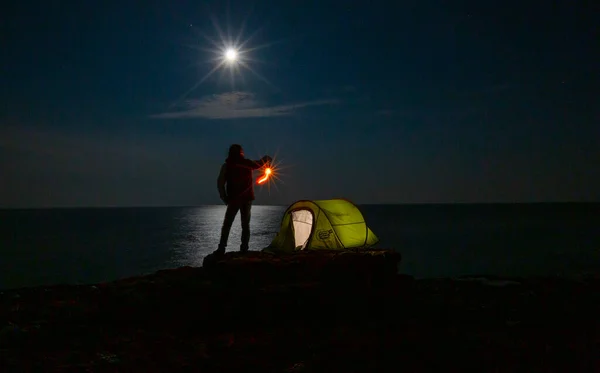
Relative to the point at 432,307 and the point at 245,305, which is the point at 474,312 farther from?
the point at 245,305

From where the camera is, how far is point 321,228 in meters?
16.3

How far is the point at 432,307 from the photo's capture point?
13.0 m

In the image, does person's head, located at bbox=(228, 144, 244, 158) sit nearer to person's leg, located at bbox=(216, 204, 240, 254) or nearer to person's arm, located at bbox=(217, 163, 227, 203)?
person's arm, located at bbox=(217, 163, 227, 203)

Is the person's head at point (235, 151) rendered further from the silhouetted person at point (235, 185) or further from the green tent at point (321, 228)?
the green tent at point (321, 228)

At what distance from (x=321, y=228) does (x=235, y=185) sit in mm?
4172

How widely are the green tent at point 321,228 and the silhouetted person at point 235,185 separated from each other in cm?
264

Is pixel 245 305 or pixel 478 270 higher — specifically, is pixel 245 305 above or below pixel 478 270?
above

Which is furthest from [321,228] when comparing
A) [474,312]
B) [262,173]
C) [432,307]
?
[474,312]

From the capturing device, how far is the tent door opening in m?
16.8

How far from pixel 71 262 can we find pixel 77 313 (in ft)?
221

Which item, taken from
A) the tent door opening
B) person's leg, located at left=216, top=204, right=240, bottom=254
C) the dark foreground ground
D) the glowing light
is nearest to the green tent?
the tent door opening

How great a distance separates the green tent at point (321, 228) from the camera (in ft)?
53.5

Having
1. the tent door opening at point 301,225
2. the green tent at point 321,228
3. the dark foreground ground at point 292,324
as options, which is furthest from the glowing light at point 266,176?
the tent door opening at point 301,225

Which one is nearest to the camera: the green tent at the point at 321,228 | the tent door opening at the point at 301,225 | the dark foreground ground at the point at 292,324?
the dark foreground ground at the point at 292,324
